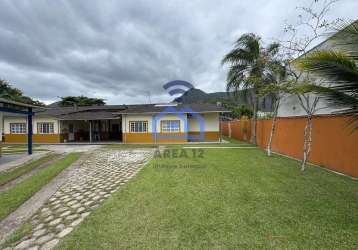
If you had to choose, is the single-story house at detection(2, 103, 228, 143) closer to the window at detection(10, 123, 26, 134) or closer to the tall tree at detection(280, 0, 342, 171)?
the window at detection(10, 123, 26, 134)

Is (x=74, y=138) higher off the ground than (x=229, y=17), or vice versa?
(x=229, y=17)

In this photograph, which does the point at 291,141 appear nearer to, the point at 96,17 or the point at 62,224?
the point at 62,224

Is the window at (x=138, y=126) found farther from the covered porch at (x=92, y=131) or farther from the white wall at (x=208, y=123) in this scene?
the white wall at (x=208, y=123)

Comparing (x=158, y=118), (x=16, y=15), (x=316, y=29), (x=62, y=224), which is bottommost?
(x=62, y=224)

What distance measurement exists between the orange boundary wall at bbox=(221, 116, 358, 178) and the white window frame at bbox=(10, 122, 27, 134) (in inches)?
955

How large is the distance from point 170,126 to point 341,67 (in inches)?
661

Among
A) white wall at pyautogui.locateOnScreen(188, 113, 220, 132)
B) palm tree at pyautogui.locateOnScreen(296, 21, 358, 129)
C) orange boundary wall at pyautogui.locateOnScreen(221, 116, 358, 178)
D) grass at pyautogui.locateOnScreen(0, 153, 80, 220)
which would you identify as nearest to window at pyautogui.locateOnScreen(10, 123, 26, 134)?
white wall at pyautogui.locateOnScreen(188, 113, 220, 132)

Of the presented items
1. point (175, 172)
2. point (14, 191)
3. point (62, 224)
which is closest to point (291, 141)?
point (175, 172)

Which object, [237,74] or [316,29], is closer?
[316,29]

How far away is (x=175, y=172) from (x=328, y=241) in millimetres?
5008

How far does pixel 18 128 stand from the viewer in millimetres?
21500

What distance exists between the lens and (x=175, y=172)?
23.9ft

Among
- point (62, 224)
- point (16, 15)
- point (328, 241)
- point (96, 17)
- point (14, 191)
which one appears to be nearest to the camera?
point (328, 241)

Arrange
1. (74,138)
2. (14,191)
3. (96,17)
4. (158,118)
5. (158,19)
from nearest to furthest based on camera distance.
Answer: (14,191)
(96,17)
(158,19)
(158,118)
(74,138)
